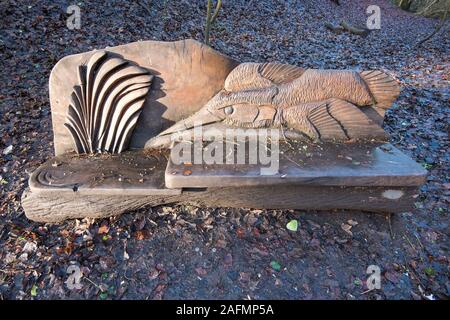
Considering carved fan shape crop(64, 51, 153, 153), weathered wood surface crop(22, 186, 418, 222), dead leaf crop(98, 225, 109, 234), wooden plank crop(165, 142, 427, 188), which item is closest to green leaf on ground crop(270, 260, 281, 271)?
weathered wood surface crop(22, 186, 418, 222)

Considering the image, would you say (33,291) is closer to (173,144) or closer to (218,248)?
(218,248)

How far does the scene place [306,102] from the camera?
2.83 meters

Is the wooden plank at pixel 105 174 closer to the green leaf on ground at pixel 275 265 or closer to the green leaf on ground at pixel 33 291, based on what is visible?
the green leaf on ground at pixel 33 291

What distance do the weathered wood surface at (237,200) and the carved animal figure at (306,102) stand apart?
1.94 ft

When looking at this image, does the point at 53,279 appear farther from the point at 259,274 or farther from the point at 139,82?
the point at 139,82

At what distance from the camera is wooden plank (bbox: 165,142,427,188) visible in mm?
2320

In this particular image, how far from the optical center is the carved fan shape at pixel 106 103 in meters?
2.68

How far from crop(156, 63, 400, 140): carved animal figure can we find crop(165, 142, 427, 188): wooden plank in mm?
393

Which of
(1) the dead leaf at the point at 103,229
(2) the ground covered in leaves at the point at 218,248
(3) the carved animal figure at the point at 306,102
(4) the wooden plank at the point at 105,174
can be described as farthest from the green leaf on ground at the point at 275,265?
(1) the dead leaf at the point at 103,229

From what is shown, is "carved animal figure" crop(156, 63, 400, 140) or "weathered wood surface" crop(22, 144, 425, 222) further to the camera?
"carved animal figure" crop(156, 63, 400, 140)

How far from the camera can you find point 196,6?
28.3ft

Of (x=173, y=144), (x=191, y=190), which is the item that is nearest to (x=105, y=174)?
(x=173, y=144)

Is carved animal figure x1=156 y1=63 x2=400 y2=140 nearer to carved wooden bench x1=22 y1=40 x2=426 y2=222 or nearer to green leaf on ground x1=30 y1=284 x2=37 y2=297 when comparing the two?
carved wooden bench x1=22 y1=40 x2=426 y2=222

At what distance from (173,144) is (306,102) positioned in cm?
136
